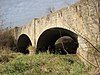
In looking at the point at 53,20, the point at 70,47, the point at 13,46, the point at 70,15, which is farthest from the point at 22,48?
the point at 70,15

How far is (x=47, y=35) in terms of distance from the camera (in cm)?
2144

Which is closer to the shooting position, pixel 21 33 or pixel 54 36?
pixel 54 36

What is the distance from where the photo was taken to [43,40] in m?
22.6

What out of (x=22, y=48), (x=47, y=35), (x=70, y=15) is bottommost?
(x=22, y=48)

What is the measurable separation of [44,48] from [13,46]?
9027 mm

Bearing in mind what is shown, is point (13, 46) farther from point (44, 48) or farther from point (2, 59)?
point (2, 59)

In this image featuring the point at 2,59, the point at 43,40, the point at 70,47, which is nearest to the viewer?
the point at 2,59

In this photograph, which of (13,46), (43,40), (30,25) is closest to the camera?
(43,40)

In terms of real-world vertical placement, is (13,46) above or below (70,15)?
below

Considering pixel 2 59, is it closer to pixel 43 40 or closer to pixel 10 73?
pixel 10 73

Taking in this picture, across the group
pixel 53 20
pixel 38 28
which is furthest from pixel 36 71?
pixel 38 28

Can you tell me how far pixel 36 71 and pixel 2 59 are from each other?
420 cm

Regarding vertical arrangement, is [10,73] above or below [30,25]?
below

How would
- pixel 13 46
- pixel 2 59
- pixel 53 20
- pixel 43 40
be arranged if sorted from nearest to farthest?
1. pixel 2 59
2. pixel 53 20
3. pixel 43 40
4. pixel 13 46
